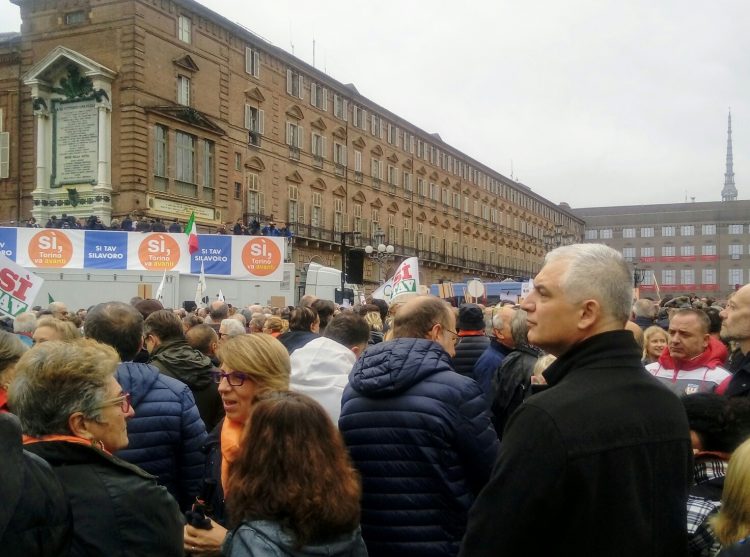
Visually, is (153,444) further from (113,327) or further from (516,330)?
(516,330)

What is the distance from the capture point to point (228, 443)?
3625mm

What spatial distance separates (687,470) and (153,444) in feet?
8.77

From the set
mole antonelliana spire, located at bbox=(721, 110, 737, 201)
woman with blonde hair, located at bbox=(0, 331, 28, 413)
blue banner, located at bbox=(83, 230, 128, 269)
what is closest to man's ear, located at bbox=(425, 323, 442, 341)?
woman with blonde hair, located at bbox=(0, 331, 28, 413)

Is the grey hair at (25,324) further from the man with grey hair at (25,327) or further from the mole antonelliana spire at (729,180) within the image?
the mole antonelliana spire at (729,180)

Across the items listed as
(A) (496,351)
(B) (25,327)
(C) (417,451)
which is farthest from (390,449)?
(B) (25,327)

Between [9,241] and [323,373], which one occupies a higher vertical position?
[9,241]

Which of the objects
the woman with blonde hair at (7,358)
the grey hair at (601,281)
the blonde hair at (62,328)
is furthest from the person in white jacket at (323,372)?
the grey hair at (601,281)

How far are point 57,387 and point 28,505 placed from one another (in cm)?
63

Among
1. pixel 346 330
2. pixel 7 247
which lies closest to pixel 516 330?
pixel 346 330

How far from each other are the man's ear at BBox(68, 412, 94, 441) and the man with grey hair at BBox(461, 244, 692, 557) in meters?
1.46

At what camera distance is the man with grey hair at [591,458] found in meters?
2.04

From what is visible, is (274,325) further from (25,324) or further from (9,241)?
(9,241)

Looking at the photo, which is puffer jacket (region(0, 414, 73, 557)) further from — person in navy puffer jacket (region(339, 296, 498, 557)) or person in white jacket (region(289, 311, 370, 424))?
person in white jacket (region(289, 311, 370, 424))

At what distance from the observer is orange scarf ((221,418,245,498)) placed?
3.51 metres
